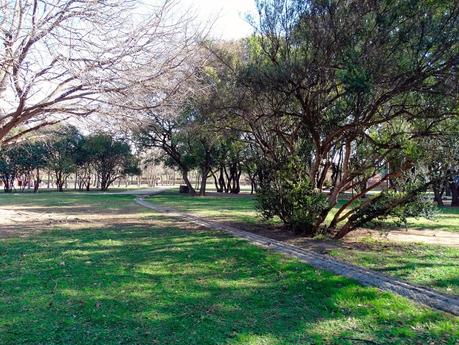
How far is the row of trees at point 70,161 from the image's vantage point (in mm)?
38688

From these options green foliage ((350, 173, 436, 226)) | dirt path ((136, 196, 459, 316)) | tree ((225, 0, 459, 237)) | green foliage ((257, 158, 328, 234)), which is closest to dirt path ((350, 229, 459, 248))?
green foliage ((350, 173, 436, 226))

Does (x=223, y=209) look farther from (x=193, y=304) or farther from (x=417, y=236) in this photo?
(x=193, y=304)

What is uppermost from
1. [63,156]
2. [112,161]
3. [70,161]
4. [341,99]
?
[63,156]

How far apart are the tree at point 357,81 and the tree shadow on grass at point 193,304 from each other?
3.51 m

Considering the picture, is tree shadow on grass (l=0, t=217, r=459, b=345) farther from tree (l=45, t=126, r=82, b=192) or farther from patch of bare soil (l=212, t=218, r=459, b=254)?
tree (l=45, t=126, r=82, b=192)

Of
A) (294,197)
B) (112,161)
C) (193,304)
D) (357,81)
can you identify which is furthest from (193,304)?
(112,161)

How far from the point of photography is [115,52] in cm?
616

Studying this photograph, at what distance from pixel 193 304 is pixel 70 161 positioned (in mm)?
39430

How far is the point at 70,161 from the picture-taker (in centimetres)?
4025

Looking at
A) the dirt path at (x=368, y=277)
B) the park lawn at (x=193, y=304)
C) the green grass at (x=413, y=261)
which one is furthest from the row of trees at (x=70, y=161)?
the green grass at (x=413, y=261)

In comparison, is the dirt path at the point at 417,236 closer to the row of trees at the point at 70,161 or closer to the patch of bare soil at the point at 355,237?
the patch of bare soil at the point at 355,237

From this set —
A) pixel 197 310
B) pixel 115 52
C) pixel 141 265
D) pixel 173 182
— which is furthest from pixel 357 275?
pixel 173 182

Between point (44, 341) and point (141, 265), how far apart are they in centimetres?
→ 296

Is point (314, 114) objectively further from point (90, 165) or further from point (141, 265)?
point (90, 165)
